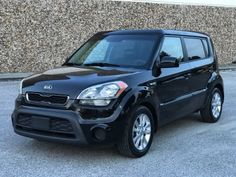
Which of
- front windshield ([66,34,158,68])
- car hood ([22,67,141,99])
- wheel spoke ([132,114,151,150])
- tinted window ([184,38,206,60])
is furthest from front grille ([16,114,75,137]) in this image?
tinted window ([184,38,206,60])

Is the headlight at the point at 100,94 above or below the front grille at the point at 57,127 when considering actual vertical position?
above

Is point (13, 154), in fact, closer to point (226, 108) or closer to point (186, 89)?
point (186, 89)

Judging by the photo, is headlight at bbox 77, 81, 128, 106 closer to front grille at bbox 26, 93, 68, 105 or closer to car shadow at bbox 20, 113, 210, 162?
front grille at bbox 26, 93, 68, 105

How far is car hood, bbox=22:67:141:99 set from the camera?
5.14 m

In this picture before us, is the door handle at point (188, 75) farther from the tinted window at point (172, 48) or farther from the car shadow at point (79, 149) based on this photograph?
the car shadow at point (79, 149)

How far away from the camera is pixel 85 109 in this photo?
198 inches

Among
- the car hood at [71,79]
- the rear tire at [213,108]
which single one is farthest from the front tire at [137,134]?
the rear tire at [213,108]

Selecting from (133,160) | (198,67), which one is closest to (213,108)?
(198,67)

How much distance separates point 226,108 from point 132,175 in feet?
15.8

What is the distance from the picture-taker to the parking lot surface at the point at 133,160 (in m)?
4.98

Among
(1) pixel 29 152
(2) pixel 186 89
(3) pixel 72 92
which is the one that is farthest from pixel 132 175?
(2) pixel 186 89

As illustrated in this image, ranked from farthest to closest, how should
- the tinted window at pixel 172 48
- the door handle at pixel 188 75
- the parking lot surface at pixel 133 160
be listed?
the door handle at pixel 188 75 < the tinted window at pixel 172 48 < the parking lot surface at pixel 133 160

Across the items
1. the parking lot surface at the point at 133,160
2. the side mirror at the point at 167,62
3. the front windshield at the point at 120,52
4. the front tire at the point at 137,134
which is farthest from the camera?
the front windshield at the point at 120,52

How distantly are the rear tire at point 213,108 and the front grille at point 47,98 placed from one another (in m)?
3.29
